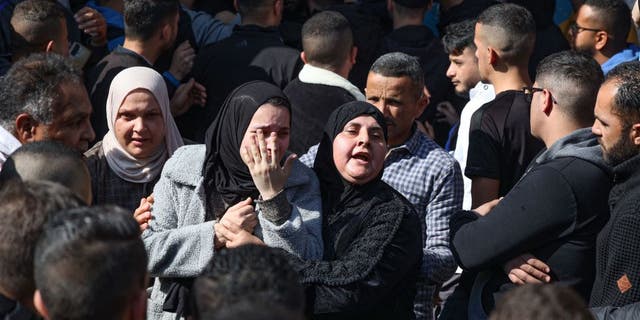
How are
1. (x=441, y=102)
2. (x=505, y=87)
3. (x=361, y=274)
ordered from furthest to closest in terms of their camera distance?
(x=441, y=102) → (x=505, y=87) → (x=361, y=274)

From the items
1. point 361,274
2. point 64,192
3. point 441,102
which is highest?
point 64,192

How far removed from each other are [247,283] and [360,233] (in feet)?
5.56

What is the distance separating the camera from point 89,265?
279 centimetres

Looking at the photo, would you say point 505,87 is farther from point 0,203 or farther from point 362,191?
point 0,203

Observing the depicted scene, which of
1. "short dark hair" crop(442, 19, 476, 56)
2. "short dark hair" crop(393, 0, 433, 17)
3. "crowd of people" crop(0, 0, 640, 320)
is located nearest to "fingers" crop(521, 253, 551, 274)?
"crowd of people" crop(0, 0, 640, 320)

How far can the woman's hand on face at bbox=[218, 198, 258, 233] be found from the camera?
4266 millimetres

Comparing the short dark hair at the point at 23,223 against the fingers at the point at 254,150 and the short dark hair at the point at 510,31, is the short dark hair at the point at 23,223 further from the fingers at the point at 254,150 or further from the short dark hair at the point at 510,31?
the short dark hair at the point at 510,31

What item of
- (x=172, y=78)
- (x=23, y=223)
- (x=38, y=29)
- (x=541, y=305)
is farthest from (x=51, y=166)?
(x=172, y=78)

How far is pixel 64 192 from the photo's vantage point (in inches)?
128

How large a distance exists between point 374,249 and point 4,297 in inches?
64.0

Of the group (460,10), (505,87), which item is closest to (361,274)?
(505,87)

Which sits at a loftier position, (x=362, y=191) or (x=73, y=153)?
(x=73, y=153)

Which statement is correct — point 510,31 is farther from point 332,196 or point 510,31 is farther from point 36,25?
point 36,25

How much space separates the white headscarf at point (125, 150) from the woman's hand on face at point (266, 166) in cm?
72
